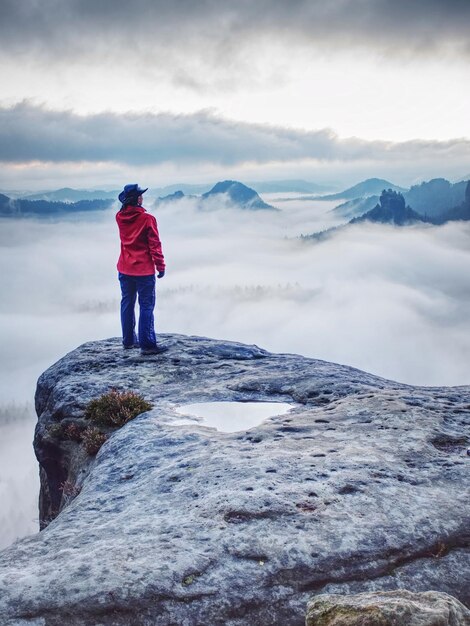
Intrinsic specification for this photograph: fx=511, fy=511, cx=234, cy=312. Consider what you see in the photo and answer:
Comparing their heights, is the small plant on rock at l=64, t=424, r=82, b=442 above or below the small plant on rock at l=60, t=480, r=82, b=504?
above

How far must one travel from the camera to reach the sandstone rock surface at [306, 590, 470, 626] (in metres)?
3.93

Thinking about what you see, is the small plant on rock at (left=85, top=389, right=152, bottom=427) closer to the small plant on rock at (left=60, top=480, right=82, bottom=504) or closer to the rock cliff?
the rock cliff

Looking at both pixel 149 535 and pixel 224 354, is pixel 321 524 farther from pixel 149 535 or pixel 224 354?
pixel 224 354

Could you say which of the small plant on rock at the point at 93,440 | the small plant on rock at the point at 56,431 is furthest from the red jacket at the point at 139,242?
the small plant on rock at the point at 93,440

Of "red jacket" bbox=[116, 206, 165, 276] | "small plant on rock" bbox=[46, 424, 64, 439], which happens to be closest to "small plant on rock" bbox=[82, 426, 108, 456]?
"small plant on rock" bbox=[46, 424, 64, 439]

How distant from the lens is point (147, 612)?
579cm

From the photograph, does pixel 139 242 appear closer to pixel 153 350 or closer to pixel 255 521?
pixel 153 350

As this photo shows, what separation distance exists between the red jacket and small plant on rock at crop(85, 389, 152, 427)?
5.06 m

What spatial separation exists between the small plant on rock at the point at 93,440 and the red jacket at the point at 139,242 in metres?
6.19

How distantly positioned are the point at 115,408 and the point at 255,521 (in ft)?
22.1

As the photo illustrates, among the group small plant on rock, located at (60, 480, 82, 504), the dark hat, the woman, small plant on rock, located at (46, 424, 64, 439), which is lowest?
small plant on rock, located at (60, 480, 82, 504)

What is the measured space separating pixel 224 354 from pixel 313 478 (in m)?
10.9

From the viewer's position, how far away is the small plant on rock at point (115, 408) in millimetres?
12719

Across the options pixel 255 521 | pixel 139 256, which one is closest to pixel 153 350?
pixel 139 256
